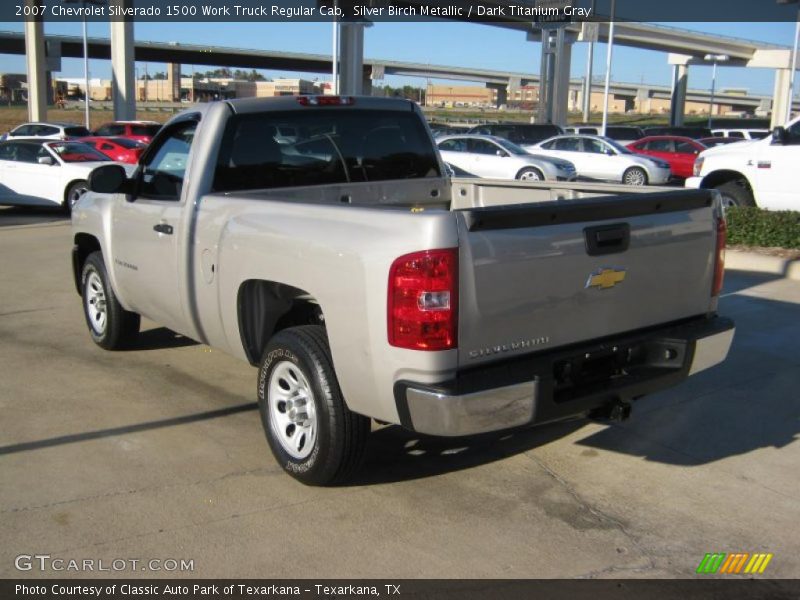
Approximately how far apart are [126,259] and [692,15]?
2471 inches

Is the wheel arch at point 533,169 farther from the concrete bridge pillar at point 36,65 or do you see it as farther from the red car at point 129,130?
the concrete bridge pillar at point 36,65

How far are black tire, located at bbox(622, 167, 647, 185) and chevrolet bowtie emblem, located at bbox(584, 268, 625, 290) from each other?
2081 centimetres

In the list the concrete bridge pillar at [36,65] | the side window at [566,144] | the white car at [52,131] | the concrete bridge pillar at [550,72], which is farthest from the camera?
Result: the concrete bridge pillar at [550,72]

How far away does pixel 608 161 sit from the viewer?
24.4 metres

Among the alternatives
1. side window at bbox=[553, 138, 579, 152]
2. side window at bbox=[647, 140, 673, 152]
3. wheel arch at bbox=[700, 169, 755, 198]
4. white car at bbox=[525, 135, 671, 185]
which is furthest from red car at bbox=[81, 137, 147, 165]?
side window at bbox=[647, 140, 673, 152]

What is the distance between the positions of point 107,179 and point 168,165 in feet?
1.35

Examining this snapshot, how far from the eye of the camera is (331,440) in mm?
4082

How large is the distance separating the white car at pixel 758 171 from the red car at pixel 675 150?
1474cm

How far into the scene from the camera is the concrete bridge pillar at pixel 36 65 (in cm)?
4572

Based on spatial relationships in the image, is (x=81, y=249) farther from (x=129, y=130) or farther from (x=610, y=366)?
(x=129, y=130)

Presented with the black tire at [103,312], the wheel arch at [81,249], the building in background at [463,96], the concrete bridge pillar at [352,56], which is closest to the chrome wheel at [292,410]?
the black tire at [103,312]

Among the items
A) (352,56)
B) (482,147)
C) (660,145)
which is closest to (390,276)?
(482,147)

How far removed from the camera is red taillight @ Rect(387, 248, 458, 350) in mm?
3469

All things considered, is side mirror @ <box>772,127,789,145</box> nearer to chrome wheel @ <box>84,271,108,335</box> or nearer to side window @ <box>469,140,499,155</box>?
chrome wheel @ <box>84,271,108,335</box>
